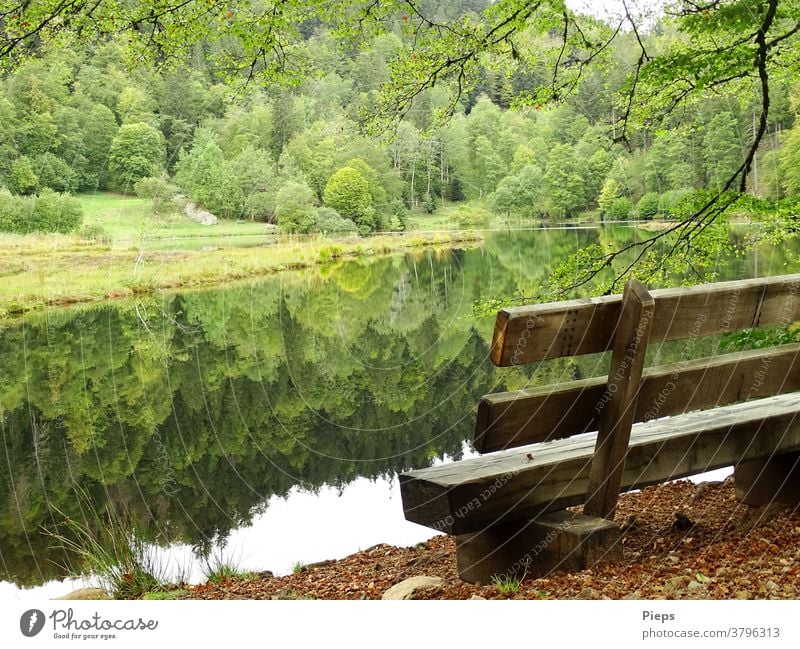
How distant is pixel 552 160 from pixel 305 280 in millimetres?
2589

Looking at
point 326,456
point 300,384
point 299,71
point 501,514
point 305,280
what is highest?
point 299,71

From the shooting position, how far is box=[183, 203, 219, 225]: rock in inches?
257

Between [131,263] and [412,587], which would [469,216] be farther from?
[412,587]

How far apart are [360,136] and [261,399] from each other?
2.98m

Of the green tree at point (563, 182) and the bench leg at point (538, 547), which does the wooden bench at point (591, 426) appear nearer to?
the bench leg at point (538, 547)

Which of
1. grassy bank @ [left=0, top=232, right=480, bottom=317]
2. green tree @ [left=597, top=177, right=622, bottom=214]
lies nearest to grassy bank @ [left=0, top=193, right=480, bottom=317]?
grassy bank @ [left=0, top=232, right=480, bottom=317]

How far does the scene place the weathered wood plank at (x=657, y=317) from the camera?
2730mm

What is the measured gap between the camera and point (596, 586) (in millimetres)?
3156

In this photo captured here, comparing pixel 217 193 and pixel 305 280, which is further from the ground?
pixel 217 193

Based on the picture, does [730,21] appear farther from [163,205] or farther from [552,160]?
[163,205]

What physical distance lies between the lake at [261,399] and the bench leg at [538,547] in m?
2.70

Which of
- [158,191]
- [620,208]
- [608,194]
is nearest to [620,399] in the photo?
[158,191]
